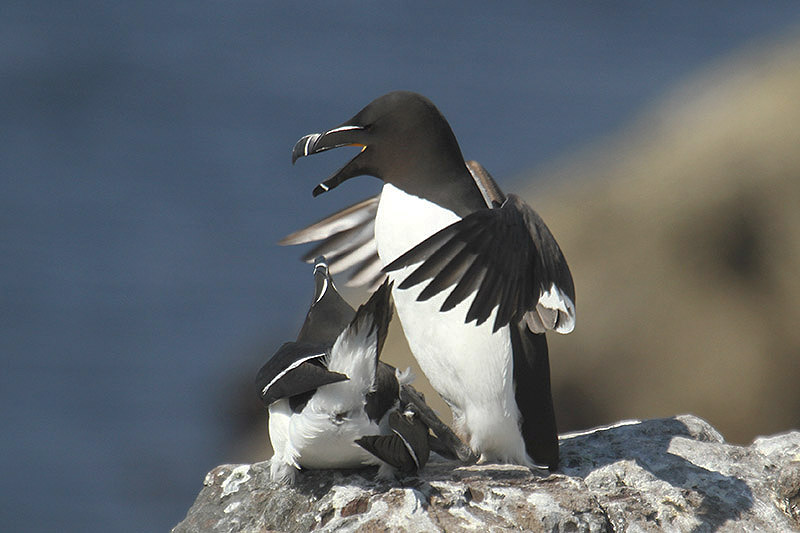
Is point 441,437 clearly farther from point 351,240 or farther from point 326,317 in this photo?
point 351,240

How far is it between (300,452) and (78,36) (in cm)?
2291

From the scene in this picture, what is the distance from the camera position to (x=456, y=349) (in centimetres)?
528

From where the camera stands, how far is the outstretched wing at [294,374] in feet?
15.6

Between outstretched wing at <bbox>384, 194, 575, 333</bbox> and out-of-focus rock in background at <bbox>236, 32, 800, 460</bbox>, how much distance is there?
5023 mm

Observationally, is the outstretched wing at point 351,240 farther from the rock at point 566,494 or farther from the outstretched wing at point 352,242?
the rock at point 566,494

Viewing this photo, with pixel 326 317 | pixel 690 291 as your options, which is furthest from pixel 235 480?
pixel 690 291

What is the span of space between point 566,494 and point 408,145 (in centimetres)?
173

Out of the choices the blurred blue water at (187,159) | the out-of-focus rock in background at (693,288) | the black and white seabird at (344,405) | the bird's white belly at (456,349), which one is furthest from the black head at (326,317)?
the blurred blue water at (187,159)

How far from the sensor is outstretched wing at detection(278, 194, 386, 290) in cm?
645

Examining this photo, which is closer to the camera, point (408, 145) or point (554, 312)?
point (554, 312)

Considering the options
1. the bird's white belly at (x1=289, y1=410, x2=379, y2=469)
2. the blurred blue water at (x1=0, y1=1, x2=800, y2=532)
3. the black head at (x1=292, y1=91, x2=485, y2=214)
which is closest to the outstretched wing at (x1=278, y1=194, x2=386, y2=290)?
the black head at (x1=292, y1=91, x2=485, y2=214)

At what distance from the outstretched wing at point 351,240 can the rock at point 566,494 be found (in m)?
1.32

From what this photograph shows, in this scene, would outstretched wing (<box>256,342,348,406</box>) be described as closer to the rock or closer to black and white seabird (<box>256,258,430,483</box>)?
black and white seabird (<box>256,258,430,483</box>)

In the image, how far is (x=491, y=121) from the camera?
2189cm
